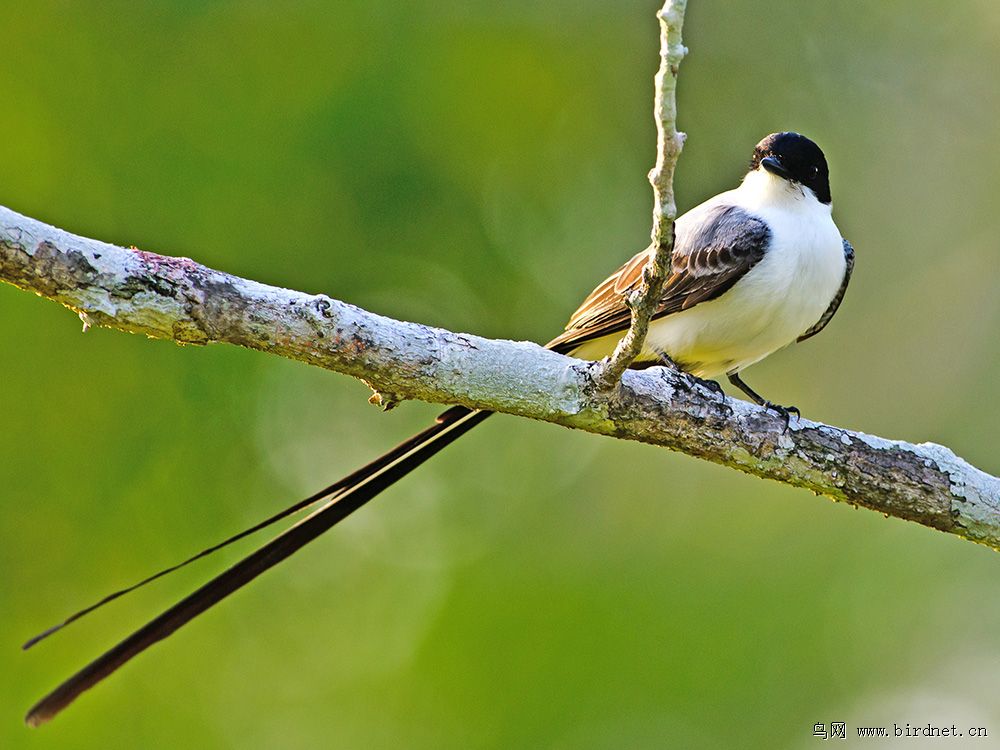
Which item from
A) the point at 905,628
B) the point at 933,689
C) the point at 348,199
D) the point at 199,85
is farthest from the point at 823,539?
the point at 199,85

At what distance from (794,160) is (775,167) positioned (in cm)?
10

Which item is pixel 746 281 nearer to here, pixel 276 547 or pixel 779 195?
pixel 779 195

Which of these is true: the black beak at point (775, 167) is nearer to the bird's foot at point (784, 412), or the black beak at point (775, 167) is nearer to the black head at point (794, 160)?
the black head at point (794, 160)

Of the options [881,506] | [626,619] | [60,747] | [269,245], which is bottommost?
[60,747]

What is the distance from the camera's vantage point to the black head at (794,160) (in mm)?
3555

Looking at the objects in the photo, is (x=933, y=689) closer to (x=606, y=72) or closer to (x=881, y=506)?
(x=881, y=506)

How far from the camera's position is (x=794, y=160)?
11.8 ft

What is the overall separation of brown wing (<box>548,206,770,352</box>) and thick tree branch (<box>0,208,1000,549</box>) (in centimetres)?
63

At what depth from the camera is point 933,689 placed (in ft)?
17.0

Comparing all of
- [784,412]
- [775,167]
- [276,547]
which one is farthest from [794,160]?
[276,547]

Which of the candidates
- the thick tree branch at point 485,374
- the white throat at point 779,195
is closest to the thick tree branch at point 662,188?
the thick tree branch at point 485,374

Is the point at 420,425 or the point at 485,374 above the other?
the point at 420,425

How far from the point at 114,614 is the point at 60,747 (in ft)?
1.72

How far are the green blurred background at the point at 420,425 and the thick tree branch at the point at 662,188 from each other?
90.7 inches
